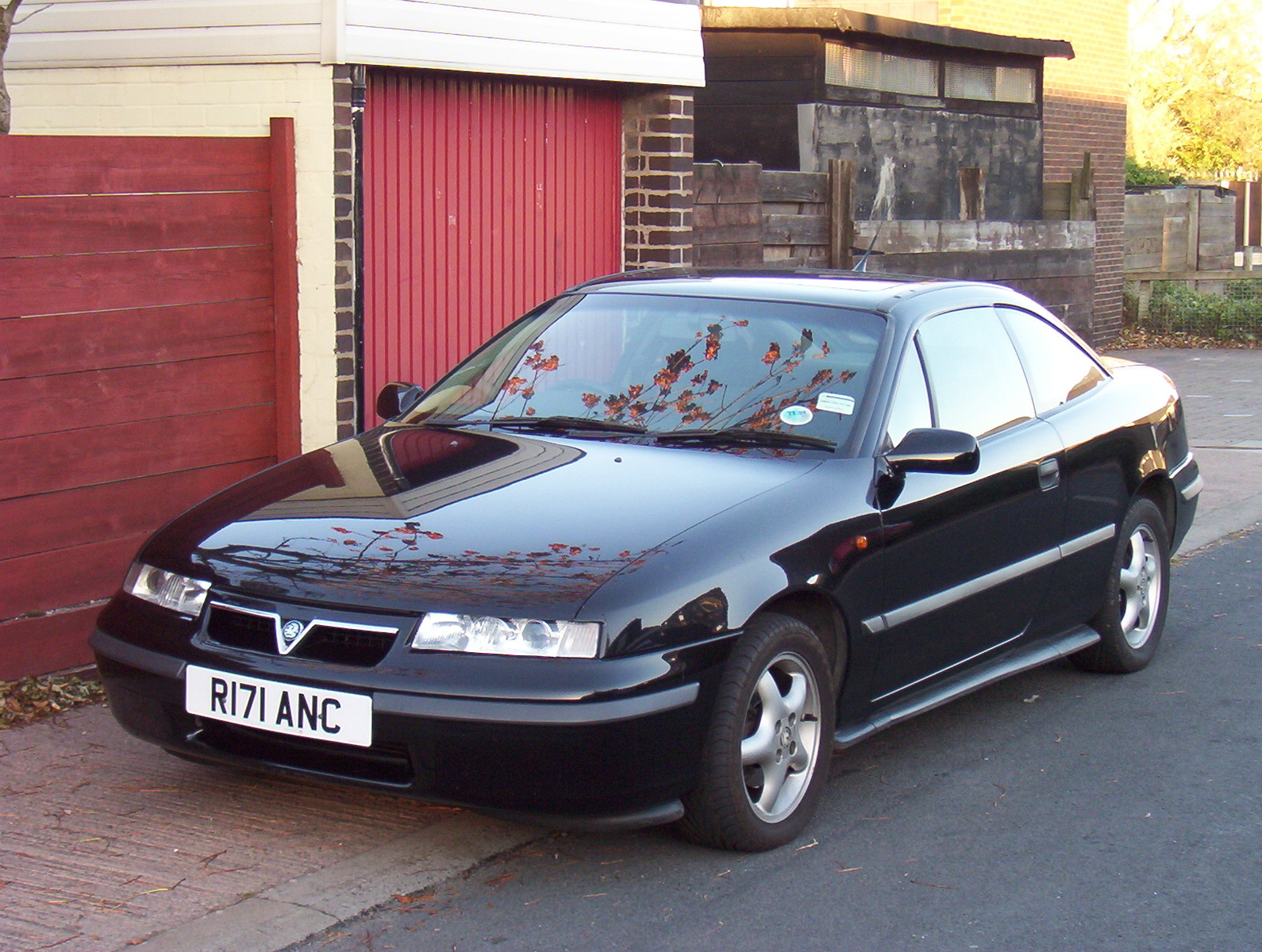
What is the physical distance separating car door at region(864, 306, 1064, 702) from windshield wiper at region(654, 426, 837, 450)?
270mm

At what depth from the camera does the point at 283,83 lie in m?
7.38

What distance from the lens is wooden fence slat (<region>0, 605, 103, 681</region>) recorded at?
19.3 feet

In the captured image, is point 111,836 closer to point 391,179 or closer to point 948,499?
point 948,499

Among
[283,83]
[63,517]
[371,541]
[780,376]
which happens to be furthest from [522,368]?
[283,83]

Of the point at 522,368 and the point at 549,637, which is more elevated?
the point at 522,368

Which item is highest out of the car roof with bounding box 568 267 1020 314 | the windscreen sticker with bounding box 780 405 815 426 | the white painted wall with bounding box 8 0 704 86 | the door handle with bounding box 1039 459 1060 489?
the white painted wall with bounding box 8 0 704 86

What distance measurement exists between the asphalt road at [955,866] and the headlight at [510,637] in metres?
0.67

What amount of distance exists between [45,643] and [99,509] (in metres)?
0.55

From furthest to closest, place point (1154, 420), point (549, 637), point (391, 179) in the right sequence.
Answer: point (391, 179), point (1154, 420), point (549, 637)

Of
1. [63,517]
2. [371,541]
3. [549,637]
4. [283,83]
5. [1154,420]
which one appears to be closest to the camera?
[549,637]

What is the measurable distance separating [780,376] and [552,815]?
1755mm

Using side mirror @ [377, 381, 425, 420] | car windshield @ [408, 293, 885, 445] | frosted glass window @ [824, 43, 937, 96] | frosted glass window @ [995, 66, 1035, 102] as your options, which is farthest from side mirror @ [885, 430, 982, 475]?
frosted glass window @ [995, 66, 1035, 102]

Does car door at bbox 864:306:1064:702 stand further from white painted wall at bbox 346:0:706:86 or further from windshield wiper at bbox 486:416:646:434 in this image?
white painted wall at bbox 346:0:706:86

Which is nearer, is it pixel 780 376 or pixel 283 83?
pixel 780 376
